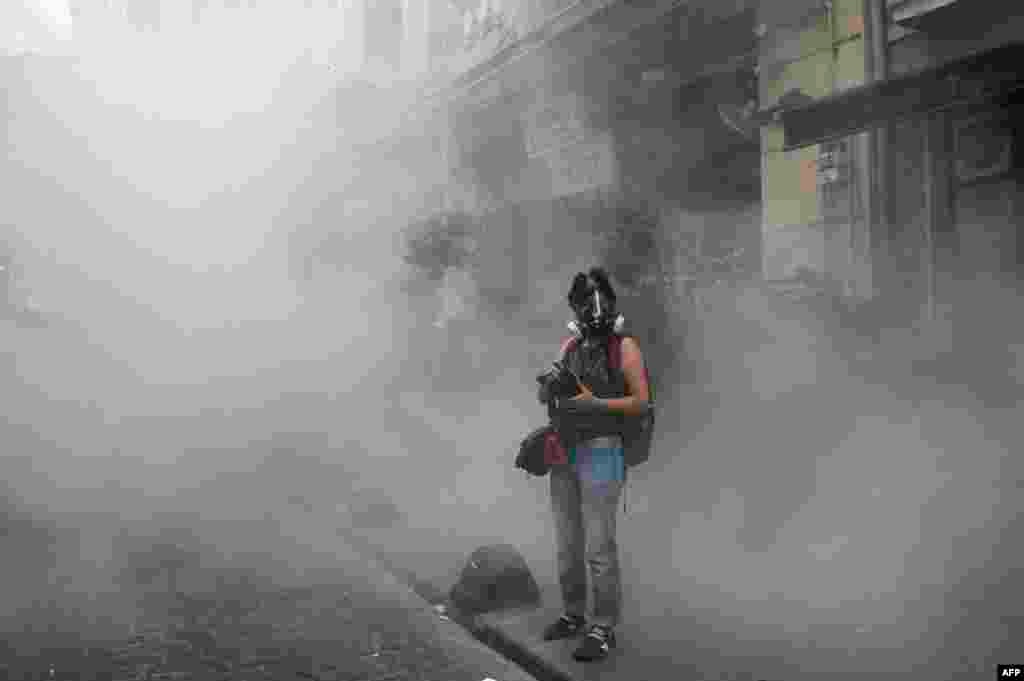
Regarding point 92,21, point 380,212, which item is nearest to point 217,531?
point 380,212

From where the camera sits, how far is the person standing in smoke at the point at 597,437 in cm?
412

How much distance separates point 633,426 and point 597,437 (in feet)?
0.54

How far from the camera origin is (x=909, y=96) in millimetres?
4922

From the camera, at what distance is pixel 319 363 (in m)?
14.5

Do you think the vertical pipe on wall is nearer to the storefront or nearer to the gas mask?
the storefront

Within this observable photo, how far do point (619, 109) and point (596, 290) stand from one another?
5.53m

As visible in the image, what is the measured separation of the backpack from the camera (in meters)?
4.19

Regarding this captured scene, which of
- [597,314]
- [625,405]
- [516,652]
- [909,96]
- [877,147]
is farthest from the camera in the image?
[877,147]

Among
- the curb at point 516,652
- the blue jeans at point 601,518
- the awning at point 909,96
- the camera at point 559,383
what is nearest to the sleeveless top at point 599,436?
the blue jeans at point 601,518

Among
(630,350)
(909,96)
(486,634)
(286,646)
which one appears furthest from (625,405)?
(909,96)

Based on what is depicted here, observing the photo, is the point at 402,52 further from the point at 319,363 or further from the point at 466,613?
the point at 466,613

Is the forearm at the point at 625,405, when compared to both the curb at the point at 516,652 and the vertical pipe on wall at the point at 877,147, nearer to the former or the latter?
the curb at the point at 516,652

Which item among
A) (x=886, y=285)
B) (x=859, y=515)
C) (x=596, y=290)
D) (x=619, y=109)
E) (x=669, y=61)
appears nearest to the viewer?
(x=596, y=290)

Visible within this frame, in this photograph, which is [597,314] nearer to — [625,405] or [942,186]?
[625,405]
